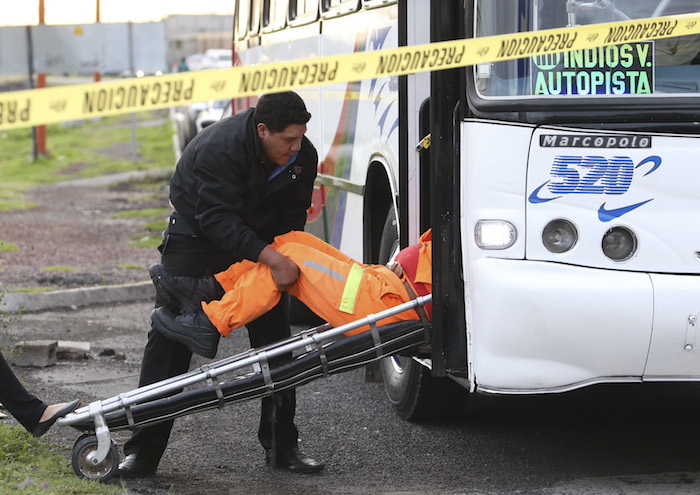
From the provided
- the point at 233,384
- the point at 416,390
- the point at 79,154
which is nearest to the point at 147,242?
the point at 416,390

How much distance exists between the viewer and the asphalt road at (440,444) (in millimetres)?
5281

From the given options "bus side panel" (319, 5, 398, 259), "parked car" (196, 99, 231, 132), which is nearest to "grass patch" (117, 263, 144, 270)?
"bus side panel" (319, 5, 398, 259)

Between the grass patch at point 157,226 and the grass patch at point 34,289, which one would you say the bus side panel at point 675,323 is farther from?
the grass patch at point 157,226

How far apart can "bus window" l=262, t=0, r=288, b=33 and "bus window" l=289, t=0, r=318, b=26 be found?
272 mm

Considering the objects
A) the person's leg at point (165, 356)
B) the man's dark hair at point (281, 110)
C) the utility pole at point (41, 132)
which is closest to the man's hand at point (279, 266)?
the person's leg at point (165, 356)

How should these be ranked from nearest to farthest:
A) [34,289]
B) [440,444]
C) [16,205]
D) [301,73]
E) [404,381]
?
[301,73] < [440,444] < [404,381] < [34,289] < [16,205]

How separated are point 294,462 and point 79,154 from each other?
24.6 m

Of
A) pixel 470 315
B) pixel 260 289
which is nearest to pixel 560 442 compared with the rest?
pixel 470 315

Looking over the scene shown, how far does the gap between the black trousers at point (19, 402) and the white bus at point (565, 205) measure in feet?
6.13

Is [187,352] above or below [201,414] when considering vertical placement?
above

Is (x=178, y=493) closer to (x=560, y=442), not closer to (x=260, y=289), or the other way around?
(x=260, y=289)

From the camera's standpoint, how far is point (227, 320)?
5062 mm

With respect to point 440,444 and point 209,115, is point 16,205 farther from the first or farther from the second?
point 440,444

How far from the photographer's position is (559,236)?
4.69 metres
